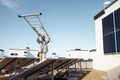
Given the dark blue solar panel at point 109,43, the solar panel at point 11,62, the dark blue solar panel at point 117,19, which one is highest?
the dark blue solar panel at point 117,19

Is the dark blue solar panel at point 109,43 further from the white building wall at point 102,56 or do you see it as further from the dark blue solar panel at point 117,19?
the dark blue solar panel at point 117,19

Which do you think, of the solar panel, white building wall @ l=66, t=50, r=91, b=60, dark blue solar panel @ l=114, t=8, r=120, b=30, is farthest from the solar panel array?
white building wall @ l=66, t=50, r=91, b=60

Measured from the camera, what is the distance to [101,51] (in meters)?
30.6

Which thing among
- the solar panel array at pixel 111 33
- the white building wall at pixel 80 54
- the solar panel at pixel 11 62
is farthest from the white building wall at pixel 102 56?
the white building wall at pixel 80 54

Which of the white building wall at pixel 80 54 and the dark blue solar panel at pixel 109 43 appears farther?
the white building wall at pixel 80 54

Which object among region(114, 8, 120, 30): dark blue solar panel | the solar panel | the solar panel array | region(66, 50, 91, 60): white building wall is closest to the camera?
the solar panel

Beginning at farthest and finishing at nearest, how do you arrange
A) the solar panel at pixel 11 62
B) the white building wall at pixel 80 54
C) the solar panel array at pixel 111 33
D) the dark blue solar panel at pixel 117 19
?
the white building wall at pixel 80 54, the solar panel array at pixel 111 33, the dark blue solar panel at pixel 117 19, the solar panel at pixel 11 62

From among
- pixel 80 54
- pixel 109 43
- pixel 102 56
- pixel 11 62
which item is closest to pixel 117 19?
pixel 109 43

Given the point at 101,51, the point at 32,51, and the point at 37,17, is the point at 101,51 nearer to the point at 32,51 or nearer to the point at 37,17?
the point at 37,17

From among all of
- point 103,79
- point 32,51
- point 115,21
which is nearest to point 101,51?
point 115,21

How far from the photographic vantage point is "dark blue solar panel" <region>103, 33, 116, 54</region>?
982 inches

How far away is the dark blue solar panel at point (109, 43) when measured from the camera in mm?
24948

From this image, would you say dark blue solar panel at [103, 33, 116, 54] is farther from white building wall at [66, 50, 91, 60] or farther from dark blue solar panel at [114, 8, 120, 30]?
white building wall at [66, 50, 91, 60]

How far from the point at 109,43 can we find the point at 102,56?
437cm
